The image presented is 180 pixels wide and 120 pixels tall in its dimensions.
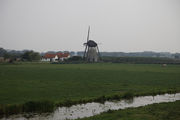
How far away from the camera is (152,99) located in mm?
18672

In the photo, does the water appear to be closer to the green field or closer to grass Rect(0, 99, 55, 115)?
grass Rect(0, 99, 55, 115)

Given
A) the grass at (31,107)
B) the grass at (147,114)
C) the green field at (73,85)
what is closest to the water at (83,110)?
the grass at (31,107)

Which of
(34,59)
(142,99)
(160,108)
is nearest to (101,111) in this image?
(160,108)

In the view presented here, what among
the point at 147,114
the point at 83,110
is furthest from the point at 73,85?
the point at 147,114

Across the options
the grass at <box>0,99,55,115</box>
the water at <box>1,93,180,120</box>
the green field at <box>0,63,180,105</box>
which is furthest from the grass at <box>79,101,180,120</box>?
the green field at <box>0,63,180,105</box>

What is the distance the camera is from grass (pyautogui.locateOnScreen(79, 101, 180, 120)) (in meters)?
12.3

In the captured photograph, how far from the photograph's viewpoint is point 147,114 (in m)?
13.2

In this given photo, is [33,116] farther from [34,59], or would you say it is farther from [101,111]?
[34,59]

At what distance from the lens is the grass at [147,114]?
1233 centimetres

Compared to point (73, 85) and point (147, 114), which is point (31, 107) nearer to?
point (147, 114)

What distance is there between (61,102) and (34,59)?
9274 cm

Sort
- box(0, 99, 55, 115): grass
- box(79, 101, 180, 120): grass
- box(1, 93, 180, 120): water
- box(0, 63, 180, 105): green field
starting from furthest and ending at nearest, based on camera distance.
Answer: box(0, 63, 180, 105): green field < box(0, 99, 55, 115): grass < box(1, 93, 180, 120): water < box(79, 101, 180, 120): grass

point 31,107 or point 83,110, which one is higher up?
point 31,107

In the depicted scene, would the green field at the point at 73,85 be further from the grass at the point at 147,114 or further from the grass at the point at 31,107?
the grass at the point at 147,114
